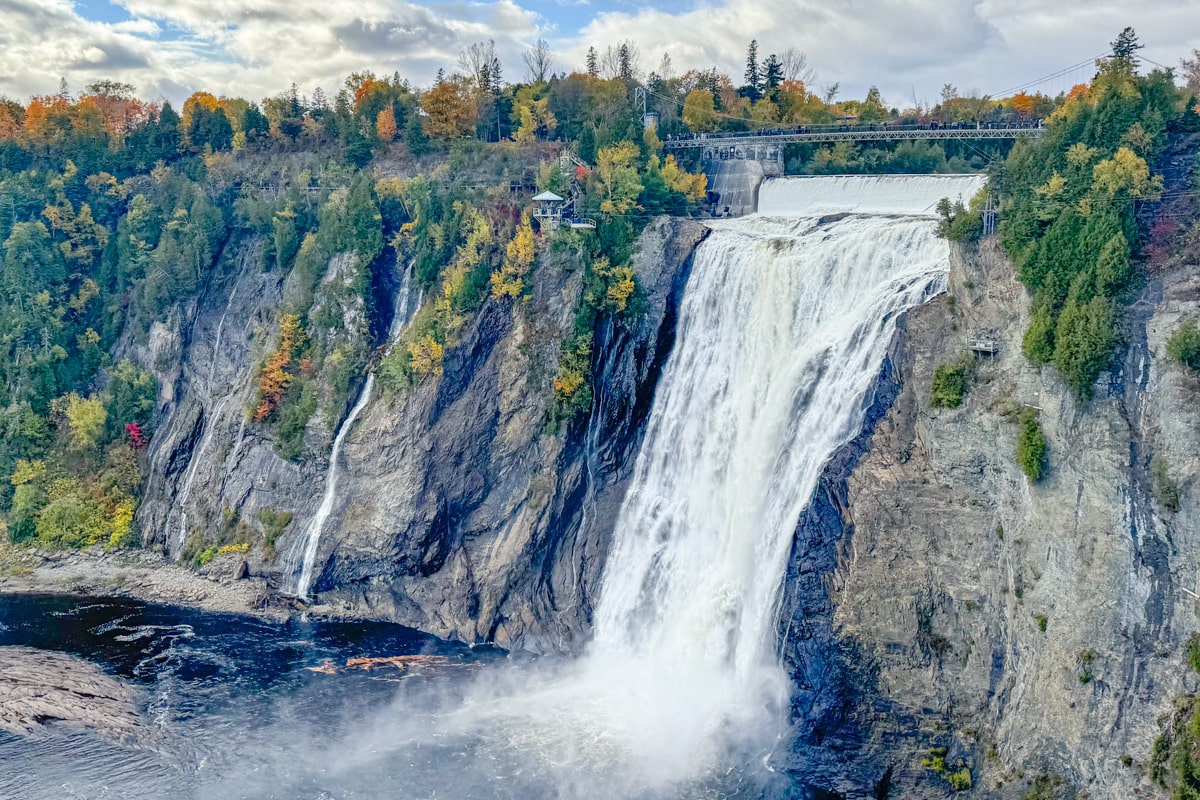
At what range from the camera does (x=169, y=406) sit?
207 feet

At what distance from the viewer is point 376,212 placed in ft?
194

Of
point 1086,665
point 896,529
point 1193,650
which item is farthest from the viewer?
point 896,529

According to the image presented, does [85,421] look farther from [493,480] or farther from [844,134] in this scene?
[844,134]

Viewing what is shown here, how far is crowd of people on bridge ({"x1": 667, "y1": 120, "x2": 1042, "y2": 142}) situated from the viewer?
5516 centimetres

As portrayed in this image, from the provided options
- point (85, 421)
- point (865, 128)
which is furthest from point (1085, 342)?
point (85, 421)

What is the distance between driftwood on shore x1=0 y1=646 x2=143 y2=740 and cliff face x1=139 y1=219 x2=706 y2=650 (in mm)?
10083

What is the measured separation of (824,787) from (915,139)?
3964 cm

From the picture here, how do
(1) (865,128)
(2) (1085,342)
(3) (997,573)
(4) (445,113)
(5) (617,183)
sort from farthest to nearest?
(4) (445,113) < (1) (865,128) < (5) (617,183) < (3) (997,573) < (2) (1085,342)

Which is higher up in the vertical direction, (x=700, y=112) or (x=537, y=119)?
(x=700, y=112)

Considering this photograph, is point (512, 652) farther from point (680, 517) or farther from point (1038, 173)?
point (1038, 173)

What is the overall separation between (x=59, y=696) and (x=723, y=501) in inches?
1168

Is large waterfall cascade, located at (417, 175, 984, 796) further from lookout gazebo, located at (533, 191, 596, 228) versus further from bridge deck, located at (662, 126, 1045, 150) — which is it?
bridge deck, located at (662, 126, 1045, 150)

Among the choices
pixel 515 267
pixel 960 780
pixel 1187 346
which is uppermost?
pixel 515 267

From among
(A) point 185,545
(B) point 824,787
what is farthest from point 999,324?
Result: (A) point 185,545
